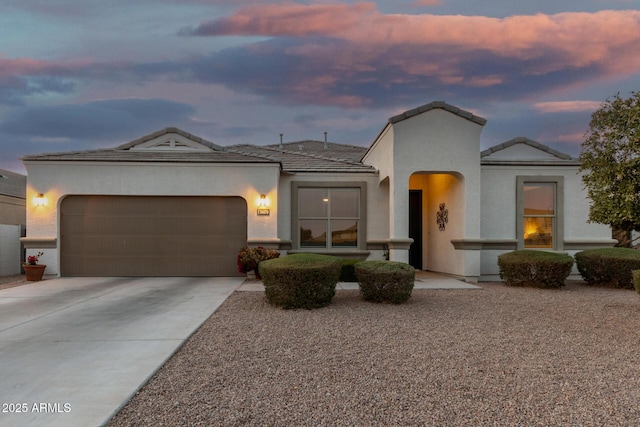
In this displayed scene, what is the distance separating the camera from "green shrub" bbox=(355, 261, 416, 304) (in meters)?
7.32

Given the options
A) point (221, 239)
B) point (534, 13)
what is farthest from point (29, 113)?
point (534, 13)

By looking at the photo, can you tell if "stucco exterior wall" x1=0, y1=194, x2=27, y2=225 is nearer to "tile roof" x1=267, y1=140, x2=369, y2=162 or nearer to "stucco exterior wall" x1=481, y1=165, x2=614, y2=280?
"tile roof" x1=267, y1=140, x2=369, y2=162

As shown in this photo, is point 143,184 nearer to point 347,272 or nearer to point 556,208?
point 347,272

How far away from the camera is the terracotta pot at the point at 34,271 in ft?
34.1

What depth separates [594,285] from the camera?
10.3 metres

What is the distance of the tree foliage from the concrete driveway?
7.07 m

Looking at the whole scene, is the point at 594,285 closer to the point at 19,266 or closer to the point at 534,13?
the point at 534,13

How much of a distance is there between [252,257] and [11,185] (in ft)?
51.4

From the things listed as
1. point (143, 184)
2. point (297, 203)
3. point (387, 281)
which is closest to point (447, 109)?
point (297, 203)

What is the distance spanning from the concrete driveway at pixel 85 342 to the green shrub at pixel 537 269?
716 centimetres

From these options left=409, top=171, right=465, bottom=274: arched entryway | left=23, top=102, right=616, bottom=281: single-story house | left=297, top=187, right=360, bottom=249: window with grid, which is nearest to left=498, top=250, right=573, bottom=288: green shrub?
left=23, top=102, right=616, bottom=281: single-story house

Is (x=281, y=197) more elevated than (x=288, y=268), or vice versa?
(x=281, y=197)

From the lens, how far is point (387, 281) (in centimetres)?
734

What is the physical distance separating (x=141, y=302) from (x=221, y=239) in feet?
13.3
